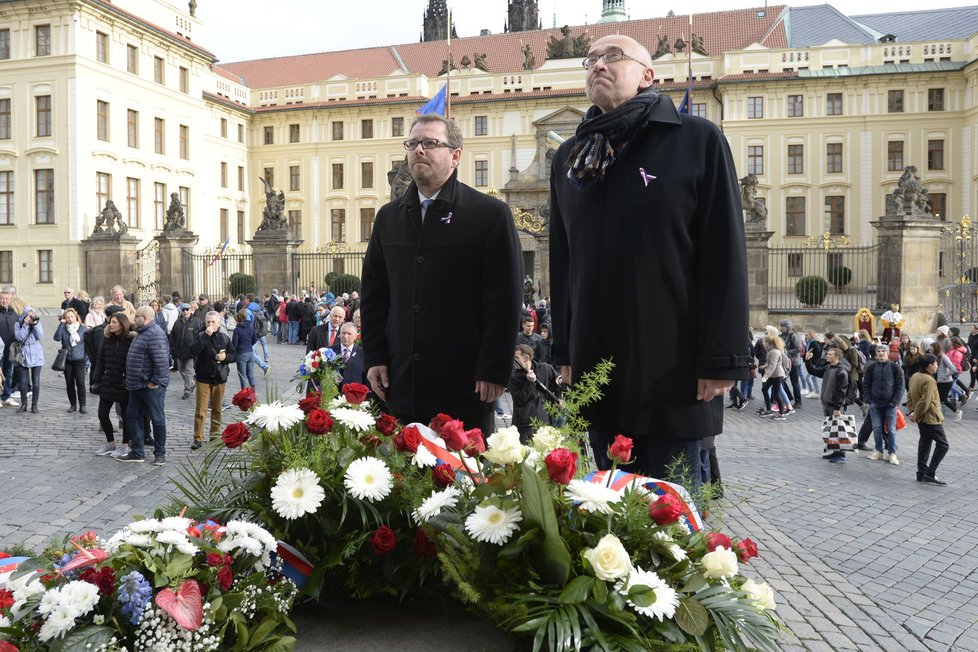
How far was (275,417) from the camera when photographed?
2580 mm

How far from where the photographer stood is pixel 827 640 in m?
4.53

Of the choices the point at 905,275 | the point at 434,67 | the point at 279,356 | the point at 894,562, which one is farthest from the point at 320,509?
the point at 434,67

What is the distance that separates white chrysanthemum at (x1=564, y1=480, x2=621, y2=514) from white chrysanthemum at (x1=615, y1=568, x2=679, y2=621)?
0.61 feet

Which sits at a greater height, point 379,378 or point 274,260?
point 274,260

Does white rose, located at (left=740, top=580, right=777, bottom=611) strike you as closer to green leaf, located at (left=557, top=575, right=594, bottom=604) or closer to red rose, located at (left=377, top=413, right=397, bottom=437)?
green leaf, located at (left=557, top=575, right=594, bottom=604)

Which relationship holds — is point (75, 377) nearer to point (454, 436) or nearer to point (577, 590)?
point (454, 436)

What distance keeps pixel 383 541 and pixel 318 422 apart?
39cm

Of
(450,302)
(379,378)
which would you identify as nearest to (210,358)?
(379,378)

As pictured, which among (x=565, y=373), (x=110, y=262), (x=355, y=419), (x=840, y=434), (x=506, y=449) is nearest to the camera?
(x=506, y=449)

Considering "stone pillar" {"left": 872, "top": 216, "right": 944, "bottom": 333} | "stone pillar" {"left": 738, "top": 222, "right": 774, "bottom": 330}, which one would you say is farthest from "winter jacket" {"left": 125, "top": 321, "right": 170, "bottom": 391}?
"stone pillar" {"left": 872, "top": 216, "right": 944, "bottom": 333}

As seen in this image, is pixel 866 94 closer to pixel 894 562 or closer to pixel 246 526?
pixel 894 562

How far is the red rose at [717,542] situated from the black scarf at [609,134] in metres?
1.23

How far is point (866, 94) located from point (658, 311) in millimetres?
51615

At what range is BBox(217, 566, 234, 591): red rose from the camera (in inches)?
83.7
